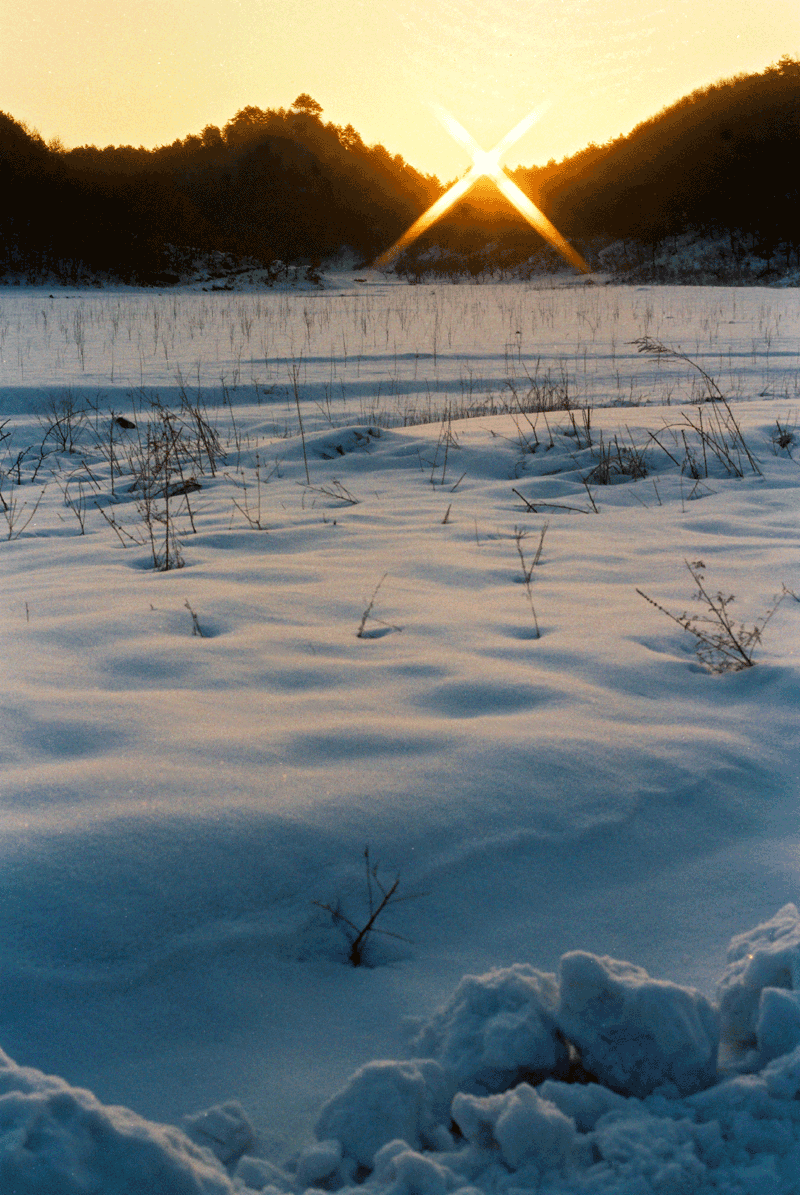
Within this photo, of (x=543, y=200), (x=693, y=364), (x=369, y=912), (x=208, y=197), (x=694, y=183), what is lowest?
(x=369, y=912)

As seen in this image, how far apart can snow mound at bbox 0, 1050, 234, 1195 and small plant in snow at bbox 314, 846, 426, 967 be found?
1.32ft

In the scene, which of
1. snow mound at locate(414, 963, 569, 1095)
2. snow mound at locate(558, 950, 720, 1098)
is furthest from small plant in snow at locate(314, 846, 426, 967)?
→ snow mound at locate(558, 950, 720, 1098)

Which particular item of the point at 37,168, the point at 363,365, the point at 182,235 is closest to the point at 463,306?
the point at 363,365

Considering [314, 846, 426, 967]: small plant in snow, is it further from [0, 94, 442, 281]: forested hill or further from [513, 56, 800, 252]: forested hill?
[0, 94, 442, 281]: forested hill

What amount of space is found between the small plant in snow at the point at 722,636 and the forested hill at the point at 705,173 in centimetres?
3067

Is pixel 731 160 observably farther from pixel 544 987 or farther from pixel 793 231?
pixel 544 987

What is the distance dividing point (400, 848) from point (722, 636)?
124 cm

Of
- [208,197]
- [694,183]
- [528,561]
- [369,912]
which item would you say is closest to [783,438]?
[528,561]

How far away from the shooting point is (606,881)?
52.5 inches

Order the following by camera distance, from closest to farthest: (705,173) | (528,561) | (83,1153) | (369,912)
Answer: (83,1153)
(369,912)
(528,561)
(705,173)

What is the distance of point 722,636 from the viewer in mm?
2197

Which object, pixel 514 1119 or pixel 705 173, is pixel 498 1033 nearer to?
pixel 514 1119

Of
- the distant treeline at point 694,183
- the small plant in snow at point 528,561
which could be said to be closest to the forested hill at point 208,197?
the distant treeline at point 694,183

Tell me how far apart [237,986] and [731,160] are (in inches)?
1456
